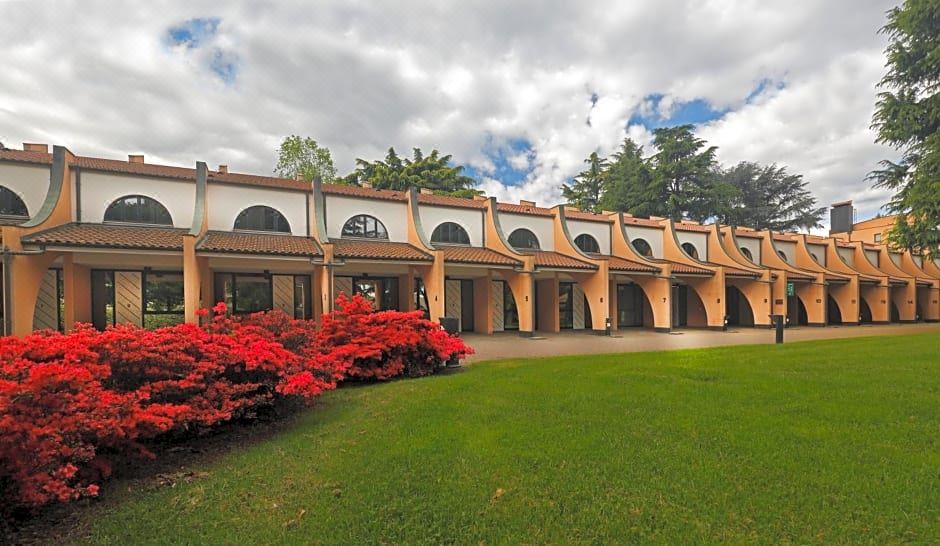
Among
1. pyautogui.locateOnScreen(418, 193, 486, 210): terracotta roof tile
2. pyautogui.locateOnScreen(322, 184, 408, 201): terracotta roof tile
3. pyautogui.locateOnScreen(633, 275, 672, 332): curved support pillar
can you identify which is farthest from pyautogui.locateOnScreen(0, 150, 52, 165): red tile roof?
pyautogui.locateOnScreen(633, 275, 672, 332): curved support pillar

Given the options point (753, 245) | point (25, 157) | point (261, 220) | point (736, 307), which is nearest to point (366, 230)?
point (261, 220)

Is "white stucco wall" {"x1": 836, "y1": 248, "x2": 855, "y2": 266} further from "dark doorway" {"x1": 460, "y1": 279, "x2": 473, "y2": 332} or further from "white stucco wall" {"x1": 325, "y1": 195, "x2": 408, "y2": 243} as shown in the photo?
"white stucco wall" {"x1": 325, "y1": 195, "x2": 408, "y2": 243}

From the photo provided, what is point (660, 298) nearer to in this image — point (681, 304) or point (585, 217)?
point (585, 217)

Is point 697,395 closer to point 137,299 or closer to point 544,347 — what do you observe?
point 544,347

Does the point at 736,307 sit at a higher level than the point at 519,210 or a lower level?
lower

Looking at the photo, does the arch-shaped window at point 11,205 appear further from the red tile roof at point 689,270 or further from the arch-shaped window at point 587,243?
the red tile roof at point 689,270

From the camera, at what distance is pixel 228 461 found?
4.79 m

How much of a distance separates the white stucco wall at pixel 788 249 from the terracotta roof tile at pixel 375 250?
24251 millimetres

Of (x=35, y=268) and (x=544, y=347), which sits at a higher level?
(x=35, y=268)

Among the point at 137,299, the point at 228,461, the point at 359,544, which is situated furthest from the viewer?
the point at 137,299

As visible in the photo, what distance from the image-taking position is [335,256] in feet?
49.2

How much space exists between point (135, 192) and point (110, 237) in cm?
256

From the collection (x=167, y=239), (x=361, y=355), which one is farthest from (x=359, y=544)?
(x=167, y=239)

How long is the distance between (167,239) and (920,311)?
149ft
